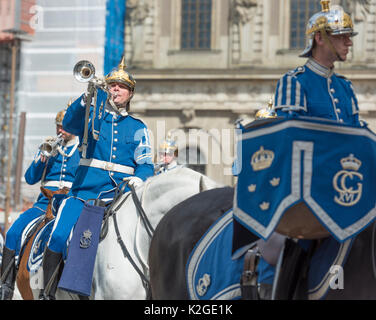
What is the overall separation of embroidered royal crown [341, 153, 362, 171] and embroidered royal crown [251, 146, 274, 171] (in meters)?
0.32

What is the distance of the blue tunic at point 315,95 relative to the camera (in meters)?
4.06

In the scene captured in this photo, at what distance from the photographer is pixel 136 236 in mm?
5855

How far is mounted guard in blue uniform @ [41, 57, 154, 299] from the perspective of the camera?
6.15 meters

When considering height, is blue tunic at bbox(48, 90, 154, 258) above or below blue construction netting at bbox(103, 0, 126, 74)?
below

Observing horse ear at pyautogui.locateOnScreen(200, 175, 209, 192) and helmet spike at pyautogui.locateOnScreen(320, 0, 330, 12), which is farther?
horse ear at pyautogui.locateOnScreen(200, 175, 209, 192)

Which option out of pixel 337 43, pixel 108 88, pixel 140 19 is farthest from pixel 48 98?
pixel 337 43

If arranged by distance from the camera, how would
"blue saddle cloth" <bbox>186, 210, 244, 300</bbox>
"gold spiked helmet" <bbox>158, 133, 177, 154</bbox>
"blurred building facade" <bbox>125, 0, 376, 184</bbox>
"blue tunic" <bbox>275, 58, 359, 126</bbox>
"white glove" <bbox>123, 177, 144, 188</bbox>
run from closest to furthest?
"blue tunic" <bbox>275, 58, 359, 126</bbox>
"blue saddle cloth" <bbox>186, 210, 244, 300</bbox>
"white glove" <bbox>123, 177, 144, 188</bbox>
"gold spiked helmet" <bbox>158, 133, 177, 154</bbox>
"blurred building facade" <bbox>125, 0, 376, 184</bbox>

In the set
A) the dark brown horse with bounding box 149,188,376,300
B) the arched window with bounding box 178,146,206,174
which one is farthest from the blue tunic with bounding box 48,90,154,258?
the arched window with bounding box 178,146,206,174

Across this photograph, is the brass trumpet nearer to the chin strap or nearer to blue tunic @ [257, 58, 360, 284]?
blue tunic @ [257, 58, 360, 284]

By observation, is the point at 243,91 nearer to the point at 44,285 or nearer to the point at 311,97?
the point at 44,285

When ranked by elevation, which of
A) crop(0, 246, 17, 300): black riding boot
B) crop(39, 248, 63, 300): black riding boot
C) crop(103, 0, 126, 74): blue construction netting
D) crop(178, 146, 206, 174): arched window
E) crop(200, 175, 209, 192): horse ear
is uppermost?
crop(103, 0, 126, 74): blue construction netting

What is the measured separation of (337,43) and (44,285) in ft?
10.8

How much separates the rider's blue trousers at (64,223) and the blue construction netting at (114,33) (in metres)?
18.1

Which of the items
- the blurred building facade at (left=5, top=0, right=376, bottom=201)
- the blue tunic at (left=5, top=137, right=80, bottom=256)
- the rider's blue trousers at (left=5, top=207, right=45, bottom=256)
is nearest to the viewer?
the rider's blue trousers at (left=5, top=207, right=45, bottom=256)
